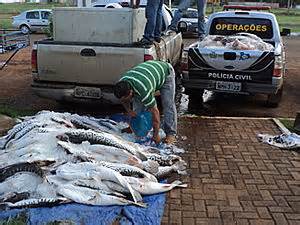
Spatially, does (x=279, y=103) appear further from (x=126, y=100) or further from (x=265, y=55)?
(x=126, y=100)

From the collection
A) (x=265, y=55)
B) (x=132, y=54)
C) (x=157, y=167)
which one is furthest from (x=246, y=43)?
(x=157, y=167)

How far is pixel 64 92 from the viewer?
7305mm

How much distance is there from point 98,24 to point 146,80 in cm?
235

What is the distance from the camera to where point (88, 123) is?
20.8ft

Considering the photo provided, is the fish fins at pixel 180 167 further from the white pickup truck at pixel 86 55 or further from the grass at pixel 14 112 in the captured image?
the grass at pixel 14 112

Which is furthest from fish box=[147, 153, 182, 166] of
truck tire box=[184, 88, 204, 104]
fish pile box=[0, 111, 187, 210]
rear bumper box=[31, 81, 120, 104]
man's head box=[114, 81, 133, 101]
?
truck tire box=[184, 88, 204, 104]

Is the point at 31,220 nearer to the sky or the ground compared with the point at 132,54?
nearer to the ground

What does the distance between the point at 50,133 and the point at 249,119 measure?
3794 millimetres

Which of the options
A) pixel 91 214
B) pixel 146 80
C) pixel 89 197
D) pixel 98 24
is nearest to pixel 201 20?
pixel 98 24

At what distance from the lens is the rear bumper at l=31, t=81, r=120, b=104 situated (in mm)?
7168

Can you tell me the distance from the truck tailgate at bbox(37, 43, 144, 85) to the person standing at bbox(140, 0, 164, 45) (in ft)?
1.88

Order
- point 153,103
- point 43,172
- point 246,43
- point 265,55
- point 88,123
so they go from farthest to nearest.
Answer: point 246,43 < point 265,55 < point 88,123 < point 153,103 < point 43,172

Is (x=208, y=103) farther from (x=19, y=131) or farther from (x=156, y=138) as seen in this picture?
(x=19, y=131)

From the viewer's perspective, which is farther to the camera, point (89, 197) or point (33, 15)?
point (33, 15)
